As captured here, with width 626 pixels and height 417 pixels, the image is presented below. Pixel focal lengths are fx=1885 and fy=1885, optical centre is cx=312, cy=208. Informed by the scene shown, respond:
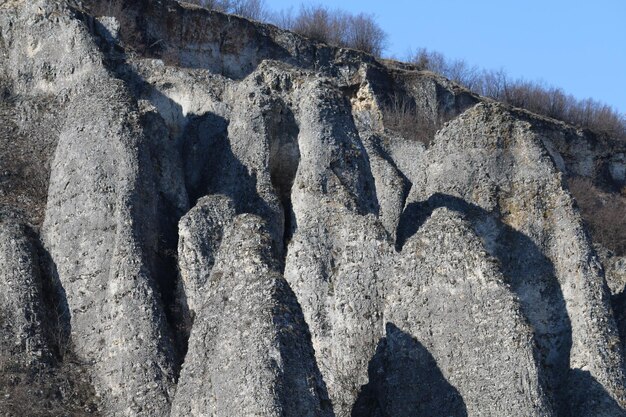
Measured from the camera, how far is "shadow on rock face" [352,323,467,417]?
2602cm

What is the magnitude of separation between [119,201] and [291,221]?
3.38m

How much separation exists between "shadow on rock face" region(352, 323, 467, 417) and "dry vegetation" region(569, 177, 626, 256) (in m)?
17.1

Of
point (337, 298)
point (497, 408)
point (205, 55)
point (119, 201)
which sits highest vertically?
point (205, 55)

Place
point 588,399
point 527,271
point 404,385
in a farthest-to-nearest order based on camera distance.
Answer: point 527,271 → point 588,399 → point 404,385

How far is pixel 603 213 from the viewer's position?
49688 millimetres

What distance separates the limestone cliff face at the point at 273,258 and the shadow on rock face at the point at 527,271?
35mm

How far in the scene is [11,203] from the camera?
3058 centimetres

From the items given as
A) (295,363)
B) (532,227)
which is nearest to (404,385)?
(295,363)

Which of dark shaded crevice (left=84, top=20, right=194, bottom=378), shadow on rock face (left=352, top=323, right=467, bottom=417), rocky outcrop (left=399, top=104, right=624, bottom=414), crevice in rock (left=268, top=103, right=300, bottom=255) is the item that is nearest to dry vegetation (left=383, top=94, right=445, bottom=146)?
crevice in rock (left=268, top=103, right=300, bottom=255)

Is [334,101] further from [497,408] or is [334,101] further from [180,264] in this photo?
[497,408]

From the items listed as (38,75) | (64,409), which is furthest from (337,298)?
(38,75)

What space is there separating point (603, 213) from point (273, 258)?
85.8 feet

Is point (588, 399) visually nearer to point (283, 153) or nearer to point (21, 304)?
point (283, 153)

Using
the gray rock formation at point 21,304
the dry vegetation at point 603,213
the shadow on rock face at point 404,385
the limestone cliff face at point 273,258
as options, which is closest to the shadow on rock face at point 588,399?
the limestone cliff face at point 273,258
